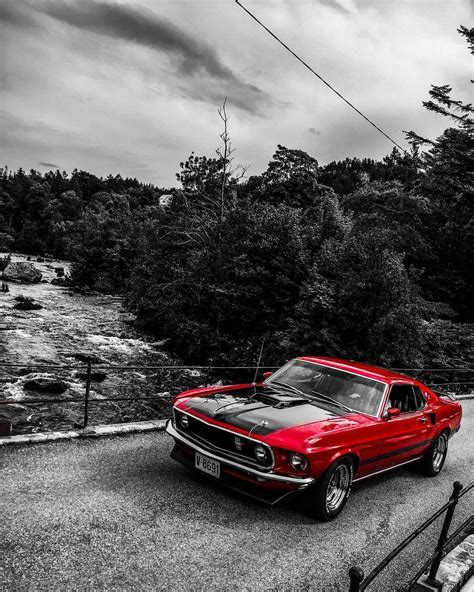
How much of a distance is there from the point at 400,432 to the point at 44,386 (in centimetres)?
1084

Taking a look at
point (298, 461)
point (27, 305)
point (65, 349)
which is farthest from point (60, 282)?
point (298, 461)

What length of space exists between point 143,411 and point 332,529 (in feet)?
30.0

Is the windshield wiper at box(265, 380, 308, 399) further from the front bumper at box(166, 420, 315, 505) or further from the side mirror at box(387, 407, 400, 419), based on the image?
the front bumper at box(166, 420, 315, 505)

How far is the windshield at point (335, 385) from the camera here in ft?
18.2

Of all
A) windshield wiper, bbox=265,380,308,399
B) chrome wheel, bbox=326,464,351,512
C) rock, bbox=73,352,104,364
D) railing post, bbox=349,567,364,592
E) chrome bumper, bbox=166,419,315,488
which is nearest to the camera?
railing post, bbox=349,567,364,592

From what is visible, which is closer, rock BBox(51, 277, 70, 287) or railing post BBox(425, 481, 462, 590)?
railing post BBox(425, 481, 462, 590)

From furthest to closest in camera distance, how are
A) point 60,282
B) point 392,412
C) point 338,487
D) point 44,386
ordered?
1. point 60,282
2. point 44,386
3. point 392,412
4. point 338,487

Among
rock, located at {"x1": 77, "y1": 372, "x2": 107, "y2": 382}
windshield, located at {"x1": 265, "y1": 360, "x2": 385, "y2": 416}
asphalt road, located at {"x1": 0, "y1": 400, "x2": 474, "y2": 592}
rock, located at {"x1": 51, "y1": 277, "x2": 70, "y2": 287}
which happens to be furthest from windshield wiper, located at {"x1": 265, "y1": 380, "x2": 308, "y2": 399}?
rock, located at {"x1": 51, "y1": 277, "x2": 70, "y2": 287}

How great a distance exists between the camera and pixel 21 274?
4303cm

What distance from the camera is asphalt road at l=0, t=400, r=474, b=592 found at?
3.47 metres

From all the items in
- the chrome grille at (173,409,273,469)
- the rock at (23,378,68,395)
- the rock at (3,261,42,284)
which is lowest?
the rock at (23,378,68,395)

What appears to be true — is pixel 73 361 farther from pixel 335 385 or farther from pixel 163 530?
pixel 163 530

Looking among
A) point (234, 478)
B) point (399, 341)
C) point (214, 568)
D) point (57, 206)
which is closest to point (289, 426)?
point (234, 478)

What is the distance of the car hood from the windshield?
24 centimetres
